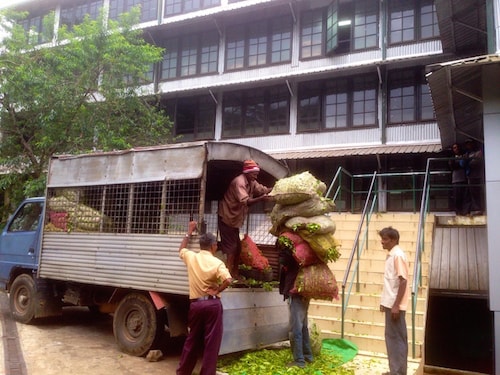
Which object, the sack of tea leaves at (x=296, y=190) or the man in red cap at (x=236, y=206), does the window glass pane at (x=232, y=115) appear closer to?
the man in red cap at (x=236, y=206)

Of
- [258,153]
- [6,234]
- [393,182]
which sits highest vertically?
[393,182]

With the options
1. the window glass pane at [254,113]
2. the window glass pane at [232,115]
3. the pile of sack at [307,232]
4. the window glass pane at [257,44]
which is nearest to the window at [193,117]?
the window glass pane at [232,115]

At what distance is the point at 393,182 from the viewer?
15.5 m

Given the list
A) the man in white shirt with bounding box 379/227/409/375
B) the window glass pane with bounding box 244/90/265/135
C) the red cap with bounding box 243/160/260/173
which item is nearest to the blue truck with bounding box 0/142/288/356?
the red cap with bounding box 243/160/260/173

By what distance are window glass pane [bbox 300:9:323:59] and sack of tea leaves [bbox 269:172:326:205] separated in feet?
38.9

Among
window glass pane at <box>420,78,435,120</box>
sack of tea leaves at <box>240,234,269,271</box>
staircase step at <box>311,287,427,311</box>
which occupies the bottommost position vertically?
staircase step at <box>311,287,427,311</box>

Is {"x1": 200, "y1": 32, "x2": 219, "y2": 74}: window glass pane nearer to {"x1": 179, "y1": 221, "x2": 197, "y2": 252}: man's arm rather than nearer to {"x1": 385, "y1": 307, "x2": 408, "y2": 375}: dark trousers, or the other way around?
{"x1": 179, "y1": 221, "x2": 197, "y2": 252}: man's arm

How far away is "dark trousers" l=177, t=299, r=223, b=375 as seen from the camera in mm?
4906

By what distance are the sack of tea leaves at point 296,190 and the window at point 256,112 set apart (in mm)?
11393

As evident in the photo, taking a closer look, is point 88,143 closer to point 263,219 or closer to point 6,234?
point 6,234

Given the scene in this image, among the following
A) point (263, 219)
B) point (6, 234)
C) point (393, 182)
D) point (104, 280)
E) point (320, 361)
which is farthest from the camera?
point (393, 182)

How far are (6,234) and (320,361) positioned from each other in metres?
6.70

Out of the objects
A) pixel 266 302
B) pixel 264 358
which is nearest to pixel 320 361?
pixel 264 358

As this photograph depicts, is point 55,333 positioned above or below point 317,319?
below
